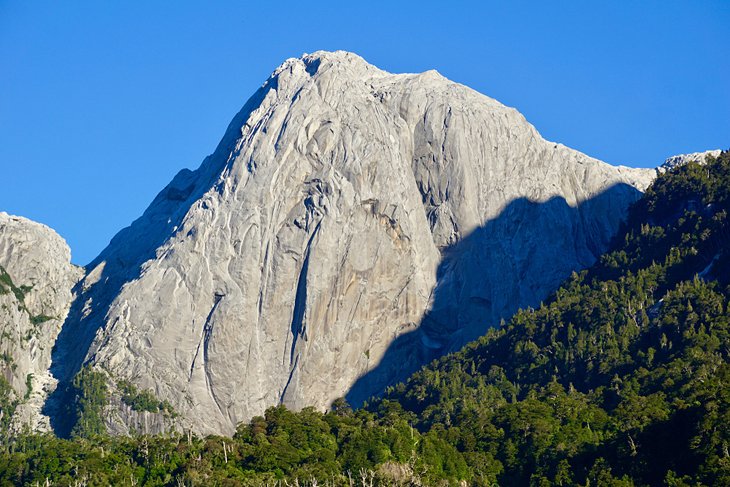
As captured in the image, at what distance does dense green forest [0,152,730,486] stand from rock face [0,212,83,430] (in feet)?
12.8

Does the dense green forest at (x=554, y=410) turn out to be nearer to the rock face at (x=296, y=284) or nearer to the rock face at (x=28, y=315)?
the rock face at (x=28, y=315)

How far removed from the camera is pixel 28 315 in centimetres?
19375

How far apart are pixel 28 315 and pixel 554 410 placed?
2617 inches

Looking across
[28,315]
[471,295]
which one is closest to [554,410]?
[471,295]

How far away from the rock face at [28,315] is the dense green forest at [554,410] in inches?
154

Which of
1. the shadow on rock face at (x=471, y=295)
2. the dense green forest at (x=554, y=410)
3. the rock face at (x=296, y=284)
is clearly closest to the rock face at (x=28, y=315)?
the rock face at (x=296, y=284)

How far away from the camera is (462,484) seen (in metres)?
138

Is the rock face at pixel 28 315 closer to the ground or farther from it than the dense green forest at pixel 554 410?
farther from it

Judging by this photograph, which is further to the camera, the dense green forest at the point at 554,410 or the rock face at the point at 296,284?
the rock face at the point at 296,284

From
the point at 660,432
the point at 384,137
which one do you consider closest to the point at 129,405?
the point at 384,137

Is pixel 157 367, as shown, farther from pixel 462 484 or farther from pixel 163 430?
pixel 462 484

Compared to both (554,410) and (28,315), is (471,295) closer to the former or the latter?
(554,410)

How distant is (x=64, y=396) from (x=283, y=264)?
84.7 ft

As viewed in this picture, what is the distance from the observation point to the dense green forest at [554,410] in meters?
136
